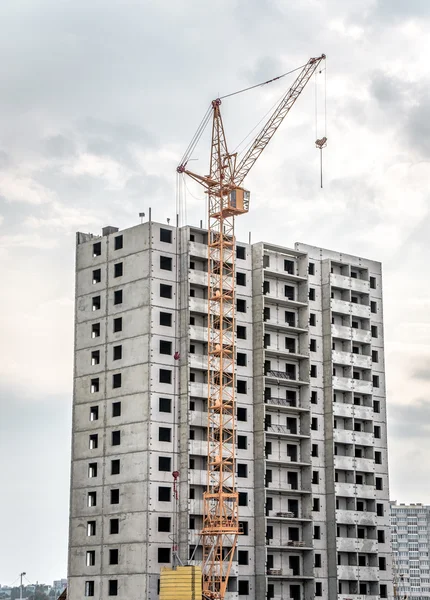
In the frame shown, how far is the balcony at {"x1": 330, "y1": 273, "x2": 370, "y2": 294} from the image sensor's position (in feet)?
436

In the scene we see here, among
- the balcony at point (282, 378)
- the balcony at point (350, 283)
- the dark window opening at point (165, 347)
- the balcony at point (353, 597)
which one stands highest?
the balcony at point (350, 283)

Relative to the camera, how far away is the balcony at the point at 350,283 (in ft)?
436

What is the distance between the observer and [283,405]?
404 feet

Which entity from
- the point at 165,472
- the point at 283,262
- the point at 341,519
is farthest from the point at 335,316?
the point at 165,472

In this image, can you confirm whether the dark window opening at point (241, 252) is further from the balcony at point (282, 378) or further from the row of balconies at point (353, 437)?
the row of balconies at point (353, 437)

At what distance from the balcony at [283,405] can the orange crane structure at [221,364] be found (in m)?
7.10

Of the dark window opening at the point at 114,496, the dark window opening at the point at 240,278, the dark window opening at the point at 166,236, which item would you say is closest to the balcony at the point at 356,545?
the dark window opening at the point at 114,496

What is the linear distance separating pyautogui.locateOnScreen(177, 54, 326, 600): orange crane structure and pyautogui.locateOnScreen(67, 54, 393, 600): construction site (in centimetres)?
21

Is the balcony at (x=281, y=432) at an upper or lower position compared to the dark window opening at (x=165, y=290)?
lower

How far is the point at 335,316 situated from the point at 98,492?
38.0 meters

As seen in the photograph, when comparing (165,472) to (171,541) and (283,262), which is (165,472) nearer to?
(171,541)

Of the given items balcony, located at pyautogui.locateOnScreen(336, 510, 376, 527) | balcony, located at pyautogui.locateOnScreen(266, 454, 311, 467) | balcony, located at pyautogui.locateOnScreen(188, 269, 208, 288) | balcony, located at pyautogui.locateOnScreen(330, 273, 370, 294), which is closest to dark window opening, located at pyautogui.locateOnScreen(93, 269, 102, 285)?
balcony, located at pyautogui.locateOnScreen(188, 269, 208, 288)

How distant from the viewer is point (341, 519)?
12531cm

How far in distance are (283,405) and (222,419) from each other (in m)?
11.7
